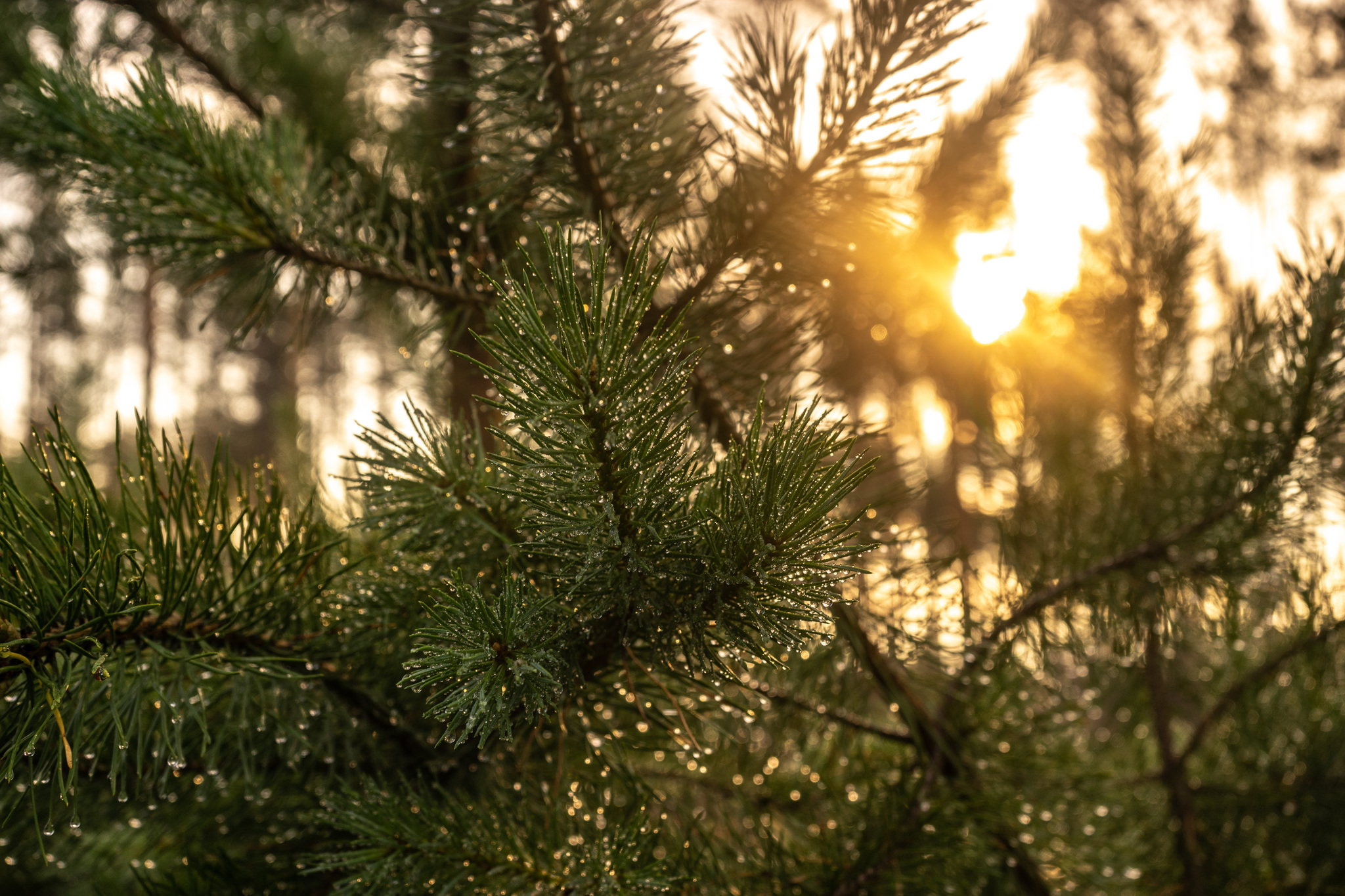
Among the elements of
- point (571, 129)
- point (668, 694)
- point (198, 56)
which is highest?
point (198, 56)

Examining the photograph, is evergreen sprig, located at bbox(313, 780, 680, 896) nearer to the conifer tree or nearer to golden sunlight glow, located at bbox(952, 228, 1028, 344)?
the conifer tree

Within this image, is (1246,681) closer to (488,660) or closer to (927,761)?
(927,761)

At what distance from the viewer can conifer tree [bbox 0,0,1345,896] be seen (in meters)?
0.40

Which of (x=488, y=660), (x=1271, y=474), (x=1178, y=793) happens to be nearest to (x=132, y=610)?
(x=488, y=660)

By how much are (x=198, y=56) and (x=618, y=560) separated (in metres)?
1.56

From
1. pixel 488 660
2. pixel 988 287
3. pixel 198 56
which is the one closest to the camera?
pixel 488 660

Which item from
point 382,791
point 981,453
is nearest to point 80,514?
point 382,791

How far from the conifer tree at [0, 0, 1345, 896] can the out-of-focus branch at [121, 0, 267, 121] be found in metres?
0.46

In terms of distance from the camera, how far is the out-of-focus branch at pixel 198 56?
137 centimetres

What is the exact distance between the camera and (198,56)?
1.41 meters

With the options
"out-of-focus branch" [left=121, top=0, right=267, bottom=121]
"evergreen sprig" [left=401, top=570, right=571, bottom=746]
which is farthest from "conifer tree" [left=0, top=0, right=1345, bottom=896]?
"out-of-focus branch" [left=121, top=0, right=267, bottom=121]

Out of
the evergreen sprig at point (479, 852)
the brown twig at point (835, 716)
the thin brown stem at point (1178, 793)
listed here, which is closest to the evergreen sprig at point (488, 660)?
the evergreen sprig at point (479, 852)

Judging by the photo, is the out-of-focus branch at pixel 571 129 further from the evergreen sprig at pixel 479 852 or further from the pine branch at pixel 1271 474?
the pine branch at pixel 1271 474

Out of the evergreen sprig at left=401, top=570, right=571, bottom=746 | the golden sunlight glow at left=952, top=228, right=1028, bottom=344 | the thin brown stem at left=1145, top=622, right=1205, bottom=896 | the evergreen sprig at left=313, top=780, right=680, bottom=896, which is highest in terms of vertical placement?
the golden sunlight glow at left=952, top=228, right=1028, bottom=344
